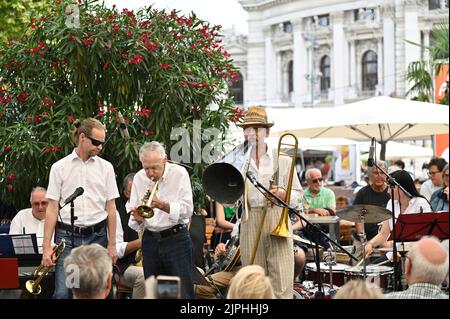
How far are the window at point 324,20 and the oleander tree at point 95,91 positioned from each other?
66.1 meters

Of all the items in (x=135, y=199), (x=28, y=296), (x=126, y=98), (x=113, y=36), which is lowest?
(x=28, y=296)

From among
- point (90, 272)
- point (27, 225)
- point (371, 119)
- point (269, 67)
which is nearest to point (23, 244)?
point (27, 225)

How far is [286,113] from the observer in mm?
16391

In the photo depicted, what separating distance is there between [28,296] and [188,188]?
1.86 meters

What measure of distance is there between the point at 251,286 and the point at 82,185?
3375mm

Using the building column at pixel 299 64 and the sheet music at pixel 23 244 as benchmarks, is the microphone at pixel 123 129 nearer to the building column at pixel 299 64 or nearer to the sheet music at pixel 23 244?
the sheet music at pixel 23 244

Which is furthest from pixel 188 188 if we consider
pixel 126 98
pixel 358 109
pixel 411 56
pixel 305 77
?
pixel 305 77

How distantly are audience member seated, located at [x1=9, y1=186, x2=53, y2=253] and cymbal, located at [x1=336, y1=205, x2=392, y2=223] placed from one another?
9.78ft

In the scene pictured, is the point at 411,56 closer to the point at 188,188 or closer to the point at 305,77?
the point at 305,77

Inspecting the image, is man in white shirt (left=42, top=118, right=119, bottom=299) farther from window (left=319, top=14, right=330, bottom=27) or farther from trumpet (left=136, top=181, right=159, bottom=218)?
window (left=319, top=14, right=330, bottom=27)

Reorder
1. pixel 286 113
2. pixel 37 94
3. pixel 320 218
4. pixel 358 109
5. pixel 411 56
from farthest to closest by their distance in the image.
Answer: pixel 411 56
pixel 286 113
pixel 358 109
pixel 320 218
pixel 37 94

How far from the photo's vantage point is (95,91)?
1086 centimetres

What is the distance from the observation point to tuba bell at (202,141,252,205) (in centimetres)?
747

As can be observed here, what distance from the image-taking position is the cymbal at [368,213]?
9.30 m
